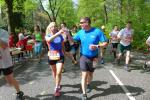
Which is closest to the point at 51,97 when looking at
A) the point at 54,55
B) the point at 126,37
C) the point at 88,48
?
the point at 54,55

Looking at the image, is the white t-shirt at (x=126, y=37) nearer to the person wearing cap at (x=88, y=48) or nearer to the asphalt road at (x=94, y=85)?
the asphalt road at (x=94, y=85)

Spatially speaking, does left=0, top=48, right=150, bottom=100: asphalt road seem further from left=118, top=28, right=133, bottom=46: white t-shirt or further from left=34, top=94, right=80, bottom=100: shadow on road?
left=118, top=28, right=133, bottom=46: white t-shirt

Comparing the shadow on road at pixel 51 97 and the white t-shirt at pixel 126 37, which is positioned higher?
the white t-shirt at pixel 126 37

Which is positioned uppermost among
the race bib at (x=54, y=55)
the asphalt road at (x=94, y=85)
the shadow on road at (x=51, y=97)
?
the race bib at (x=54, y=55)

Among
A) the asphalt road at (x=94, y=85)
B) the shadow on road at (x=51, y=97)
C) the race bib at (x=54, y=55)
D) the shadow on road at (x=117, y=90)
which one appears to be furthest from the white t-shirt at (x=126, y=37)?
the shadow on road at (x=51, y=97)

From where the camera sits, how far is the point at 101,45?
7352 mm

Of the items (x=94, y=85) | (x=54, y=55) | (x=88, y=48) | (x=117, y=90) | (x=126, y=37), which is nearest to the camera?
(x=88, y=48)

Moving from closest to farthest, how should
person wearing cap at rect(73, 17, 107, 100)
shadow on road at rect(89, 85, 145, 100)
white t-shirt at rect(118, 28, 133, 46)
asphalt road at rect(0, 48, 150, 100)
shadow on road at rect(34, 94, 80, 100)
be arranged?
person wearing cap at rect(73, 17, 107, 100)
shadow on road at rect(34, 94, 80, 100)
asphalt road at rect(0, 48, 150, 100)
shadow on road at rect(89, 85, 145, 100)
white t-shirt at rect(118, 28, 133, 46)

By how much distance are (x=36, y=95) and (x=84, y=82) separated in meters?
1.43

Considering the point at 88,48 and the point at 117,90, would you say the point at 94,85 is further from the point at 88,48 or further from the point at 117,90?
the point at 88,48

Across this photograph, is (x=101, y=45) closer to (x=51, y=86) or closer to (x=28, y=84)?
(x=51, y=86)

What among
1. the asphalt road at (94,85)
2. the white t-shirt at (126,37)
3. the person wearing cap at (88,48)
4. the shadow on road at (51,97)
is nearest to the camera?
the person wearing cap at (88,48)

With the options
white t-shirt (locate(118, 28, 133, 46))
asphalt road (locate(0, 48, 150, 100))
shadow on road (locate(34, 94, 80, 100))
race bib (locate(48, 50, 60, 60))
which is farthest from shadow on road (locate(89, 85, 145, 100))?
white t-shirt (locate(118, 28, 133, 46))

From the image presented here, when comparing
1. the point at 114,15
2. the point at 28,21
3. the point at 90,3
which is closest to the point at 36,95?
the point at 114,15
